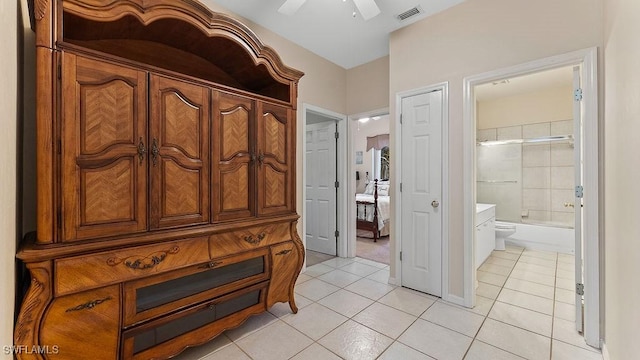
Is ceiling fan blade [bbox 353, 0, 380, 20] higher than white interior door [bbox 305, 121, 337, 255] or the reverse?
higher

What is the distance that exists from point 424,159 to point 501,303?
5.07 feet

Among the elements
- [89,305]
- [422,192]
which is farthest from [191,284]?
[422,192]

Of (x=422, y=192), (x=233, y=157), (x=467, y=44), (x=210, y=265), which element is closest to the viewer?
(x=210, y=265)

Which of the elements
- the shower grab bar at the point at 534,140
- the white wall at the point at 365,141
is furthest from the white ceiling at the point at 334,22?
the white wall at the point at 365,141

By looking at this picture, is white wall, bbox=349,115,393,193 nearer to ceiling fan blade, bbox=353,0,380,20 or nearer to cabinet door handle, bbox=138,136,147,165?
ceiling fan blade, bbox=353,0,380,20

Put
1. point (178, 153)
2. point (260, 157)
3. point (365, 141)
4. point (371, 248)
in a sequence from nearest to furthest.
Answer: point (178, 153) < point (260, 157) < point (371, 248) < point (365, 141)

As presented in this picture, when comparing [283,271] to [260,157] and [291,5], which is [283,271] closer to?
[260,157]

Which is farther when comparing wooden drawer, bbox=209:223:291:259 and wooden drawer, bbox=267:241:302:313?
wooden drawer, bbox=267:241:302:313

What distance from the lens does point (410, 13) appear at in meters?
2.56

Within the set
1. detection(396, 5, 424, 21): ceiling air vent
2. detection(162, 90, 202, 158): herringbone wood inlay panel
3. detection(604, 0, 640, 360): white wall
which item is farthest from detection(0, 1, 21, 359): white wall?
detection(396, 5, 424, 21): ceiling air vent

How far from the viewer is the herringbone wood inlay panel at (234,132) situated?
1.83 meters

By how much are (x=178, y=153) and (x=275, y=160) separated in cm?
75

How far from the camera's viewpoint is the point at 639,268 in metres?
1.10

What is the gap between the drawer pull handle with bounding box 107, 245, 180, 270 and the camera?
137cm
